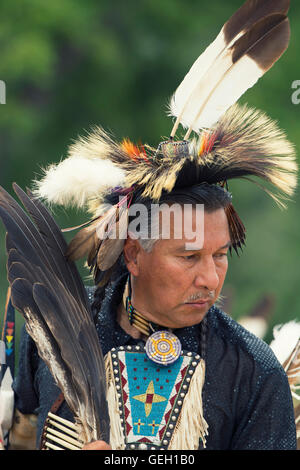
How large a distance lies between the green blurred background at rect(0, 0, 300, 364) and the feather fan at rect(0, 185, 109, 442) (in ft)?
17.5

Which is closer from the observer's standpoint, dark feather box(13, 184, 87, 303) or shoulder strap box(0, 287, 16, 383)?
dark feather box(13, 184, 87, 303)

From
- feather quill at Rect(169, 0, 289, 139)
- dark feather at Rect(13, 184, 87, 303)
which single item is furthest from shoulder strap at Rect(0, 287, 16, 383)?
feather quill at Rect(169, 0, 289, 139)

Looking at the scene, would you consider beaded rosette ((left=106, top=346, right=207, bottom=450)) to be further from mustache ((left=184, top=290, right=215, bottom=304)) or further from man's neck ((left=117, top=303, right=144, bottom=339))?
mustache ((left=184, top=290, right=215, bottom=304))

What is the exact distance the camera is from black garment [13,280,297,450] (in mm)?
2982

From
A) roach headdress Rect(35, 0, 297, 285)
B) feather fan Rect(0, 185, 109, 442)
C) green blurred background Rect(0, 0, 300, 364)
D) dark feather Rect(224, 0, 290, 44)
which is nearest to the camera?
feather fan Rect(0, 185, 109, 442)

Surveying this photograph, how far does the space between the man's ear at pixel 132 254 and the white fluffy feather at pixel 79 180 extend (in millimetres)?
211

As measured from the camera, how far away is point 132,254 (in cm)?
313

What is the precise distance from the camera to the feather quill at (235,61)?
314cm

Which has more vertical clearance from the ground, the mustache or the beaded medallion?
the mustache

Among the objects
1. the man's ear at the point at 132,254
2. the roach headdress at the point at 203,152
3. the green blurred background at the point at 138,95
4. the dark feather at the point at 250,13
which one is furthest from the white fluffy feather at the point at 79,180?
the green blurred background at the point at 138,95

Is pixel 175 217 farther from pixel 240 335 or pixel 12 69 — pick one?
pixel 12 69

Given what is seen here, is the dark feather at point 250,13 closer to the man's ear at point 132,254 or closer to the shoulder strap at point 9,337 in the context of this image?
the man's ear at point 132,254

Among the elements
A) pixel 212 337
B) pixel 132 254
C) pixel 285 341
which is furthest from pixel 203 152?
pixel 285 341
